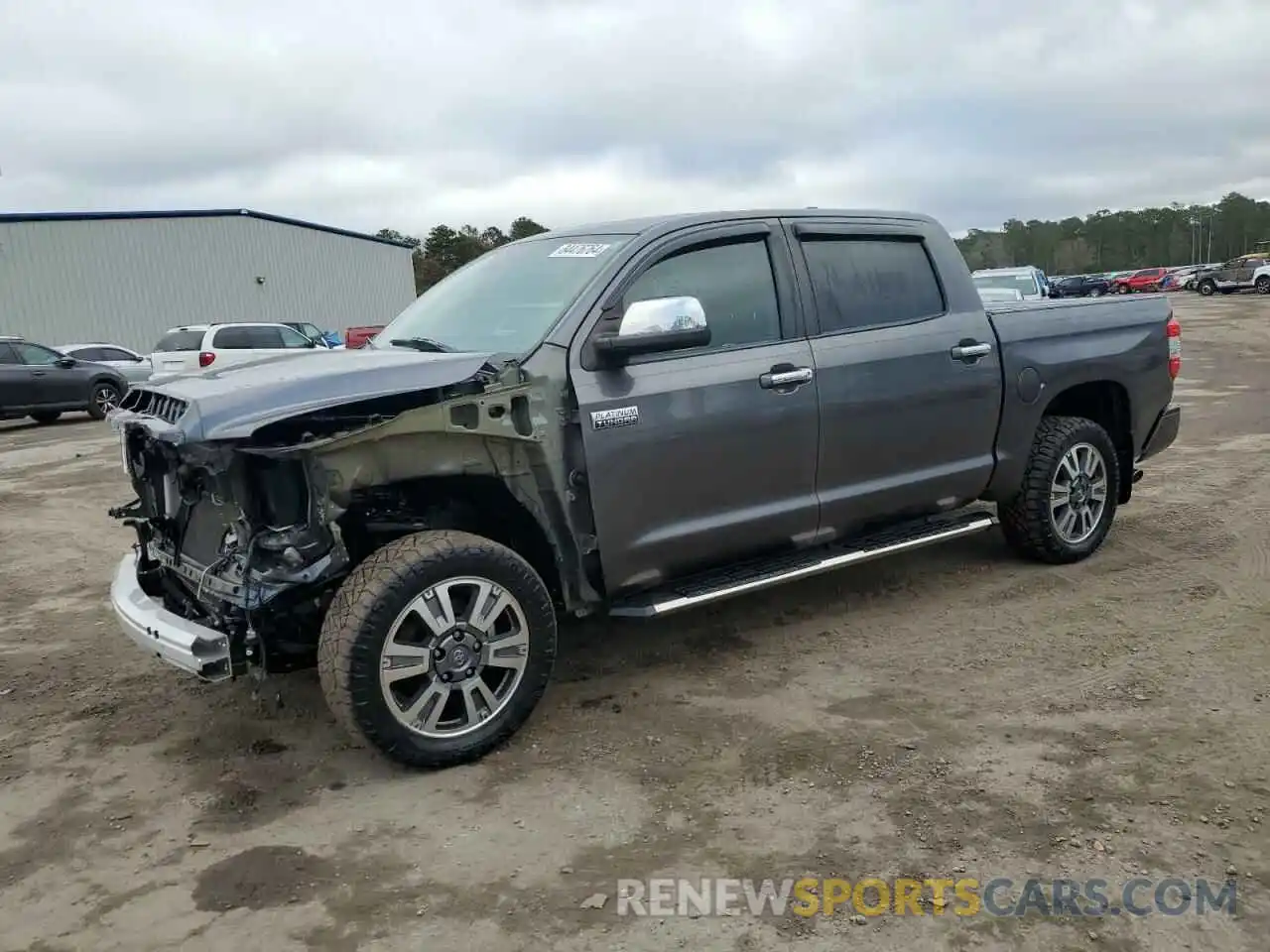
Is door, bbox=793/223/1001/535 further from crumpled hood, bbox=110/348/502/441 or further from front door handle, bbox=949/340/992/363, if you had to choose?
crumpled hood, bbox=110/348/502/441

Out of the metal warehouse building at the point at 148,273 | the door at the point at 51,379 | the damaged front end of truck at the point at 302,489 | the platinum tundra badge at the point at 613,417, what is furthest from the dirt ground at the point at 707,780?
the metal warehouse building at the point at 148,273

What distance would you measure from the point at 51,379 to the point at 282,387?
16.5 m

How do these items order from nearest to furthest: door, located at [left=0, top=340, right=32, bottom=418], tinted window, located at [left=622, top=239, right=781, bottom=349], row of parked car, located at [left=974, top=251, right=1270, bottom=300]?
1. tinted window, located at [left=622, top=239, right=781, bottom=349]
2. door, located at [left=0, top=340, right=32, bottom=418]
3. row of parked car, located at [left=974, top=251, right=1270, bottom=300]

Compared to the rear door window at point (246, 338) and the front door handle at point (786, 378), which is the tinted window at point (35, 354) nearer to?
the rear door window at point (246, 338)

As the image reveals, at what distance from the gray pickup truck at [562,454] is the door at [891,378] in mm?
15

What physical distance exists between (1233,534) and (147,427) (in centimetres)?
602

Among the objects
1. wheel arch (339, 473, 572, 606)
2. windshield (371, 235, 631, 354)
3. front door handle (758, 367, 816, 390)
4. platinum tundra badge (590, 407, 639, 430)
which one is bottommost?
wheel arch (339, 473, 572, 606)

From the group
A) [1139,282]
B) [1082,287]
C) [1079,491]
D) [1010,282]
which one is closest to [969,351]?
[1079,491]

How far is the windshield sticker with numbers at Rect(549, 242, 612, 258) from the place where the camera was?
4297mm

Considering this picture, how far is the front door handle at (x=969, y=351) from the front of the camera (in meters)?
5.01

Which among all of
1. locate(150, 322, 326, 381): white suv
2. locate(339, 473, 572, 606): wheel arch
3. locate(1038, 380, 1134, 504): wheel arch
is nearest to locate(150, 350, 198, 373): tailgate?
locate(150, 322, 326, 381): white suv

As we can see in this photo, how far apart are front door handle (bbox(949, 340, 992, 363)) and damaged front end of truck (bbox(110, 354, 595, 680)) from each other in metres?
2.24
